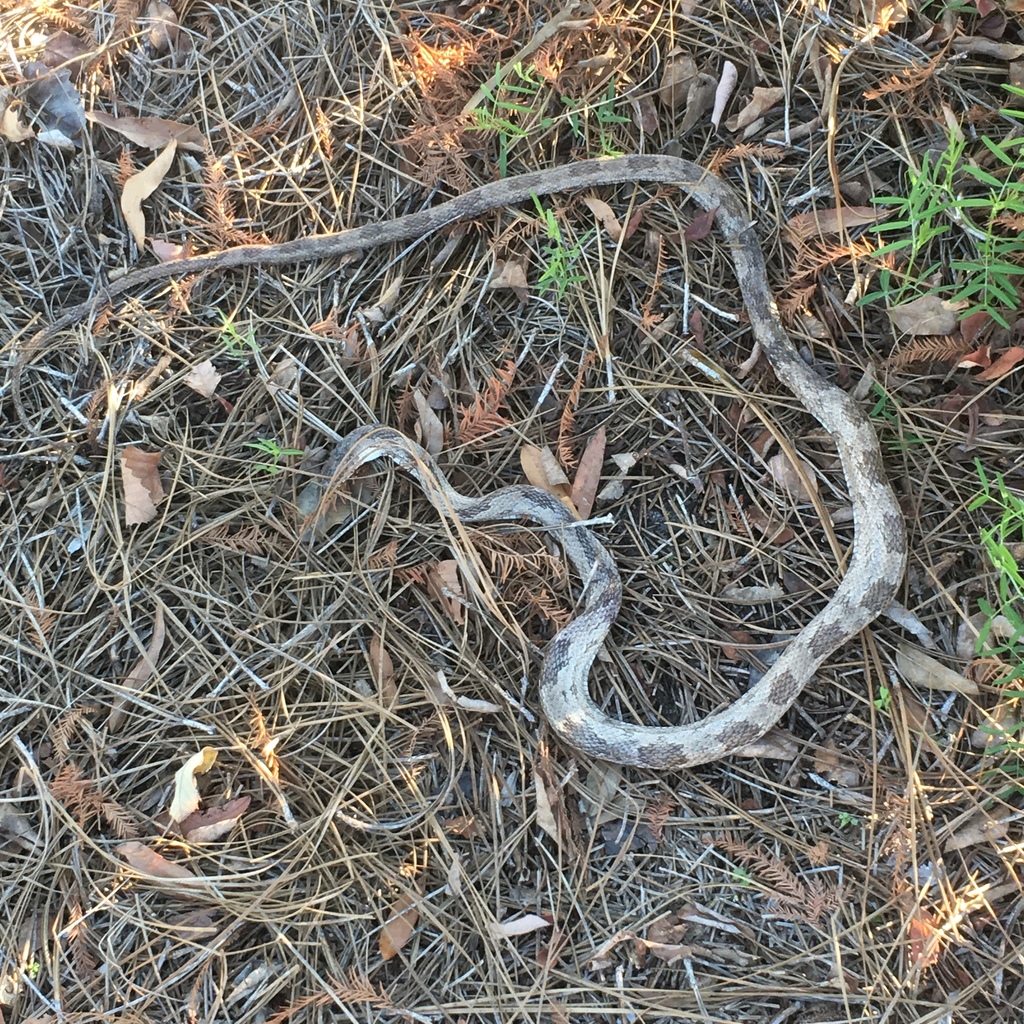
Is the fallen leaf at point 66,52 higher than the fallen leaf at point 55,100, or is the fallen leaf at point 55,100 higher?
the fallen leaf at point 66,52

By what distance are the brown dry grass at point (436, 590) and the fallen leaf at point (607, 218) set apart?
87 mm

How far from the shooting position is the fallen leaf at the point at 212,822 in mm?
2971

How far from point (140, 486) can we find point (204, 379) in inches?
22.2

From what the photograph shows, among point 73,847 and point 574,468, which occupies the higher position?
point 574,468

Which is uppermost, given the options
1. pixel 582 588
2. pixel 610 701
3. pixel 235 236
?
pixel 235 236

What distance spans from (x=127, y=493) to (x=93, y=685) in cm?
85

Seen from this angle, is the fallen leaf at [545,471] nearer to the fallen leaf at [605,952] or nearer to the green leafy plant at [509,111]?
the green leafy plant at [509,111]

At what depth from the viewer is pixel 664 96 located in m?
3.29

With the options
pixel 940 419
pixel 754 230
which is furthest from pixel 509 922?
pixel 754 230

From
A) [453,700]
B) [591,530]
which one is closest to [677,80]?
[591,530]

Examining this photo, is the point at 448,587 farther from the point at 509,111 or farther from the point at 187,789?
the point at 509,111

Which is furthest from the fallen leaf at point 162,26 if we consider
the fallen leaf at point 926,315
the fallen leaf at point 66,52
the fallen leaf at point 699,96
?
the fallen leaf at point 926,315

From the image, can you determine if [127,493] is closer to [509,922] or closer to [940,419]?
[509,922]

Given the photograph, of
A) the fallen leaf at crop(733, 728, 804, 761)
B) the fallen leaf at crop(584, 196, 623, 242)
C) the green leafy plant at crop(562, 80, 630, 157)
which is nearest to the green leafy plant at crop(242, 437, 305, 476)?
the fallen leaf at crop(584, 196, 623, 242)
